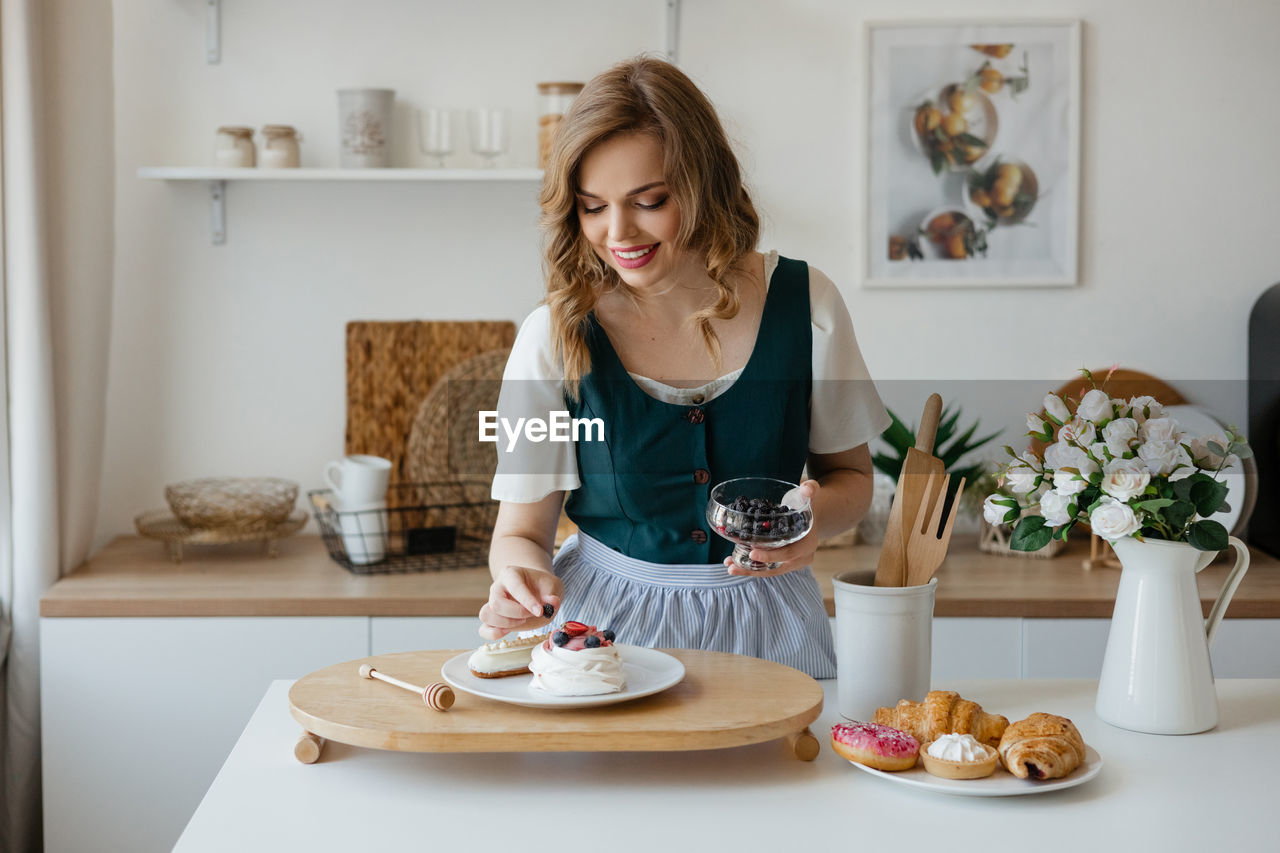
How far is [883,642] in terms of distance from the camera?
1.27 m

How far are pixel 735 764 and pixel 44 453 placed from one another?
1742mm

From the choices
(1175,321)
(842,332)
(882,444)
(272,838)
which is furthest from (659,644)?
(1175,321)

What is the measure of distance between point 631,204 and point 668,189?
5 centimetres

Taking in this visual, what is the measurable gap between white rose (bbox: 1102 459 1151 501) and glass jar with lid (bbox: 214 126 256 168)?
6.54ft

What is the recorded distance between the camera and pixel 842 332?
5.07ft

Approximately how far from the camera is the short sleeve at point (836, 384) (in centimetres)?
154

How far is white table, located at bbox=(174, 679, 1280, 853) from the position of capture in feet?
3.38

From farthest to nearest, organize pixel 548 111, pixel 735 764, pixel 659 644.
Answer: pixel 548 111, pixel 659 644, pixel 735 764

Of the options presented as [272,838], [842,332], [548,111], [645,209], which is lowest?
[272,838]

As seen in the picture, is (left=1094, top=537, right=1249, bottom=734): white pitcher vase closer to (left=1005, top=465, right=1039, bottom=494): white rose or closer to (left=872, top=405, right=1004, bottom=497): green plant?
(left=1005, top=465, right=1039, bottom=494): white rose

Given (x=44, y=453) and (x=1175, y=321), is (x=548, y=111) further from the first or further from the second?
(x=1175, y=321)

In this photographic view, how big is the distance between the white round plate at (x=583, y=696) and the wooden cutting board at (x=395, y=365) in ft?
4.93

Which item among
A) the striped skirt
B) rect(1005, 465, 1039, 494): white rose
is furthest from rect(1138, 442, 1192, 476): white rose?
the striped skirt

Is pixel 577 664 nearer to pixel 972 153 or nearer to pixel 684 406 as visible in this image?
pixel 684 406
